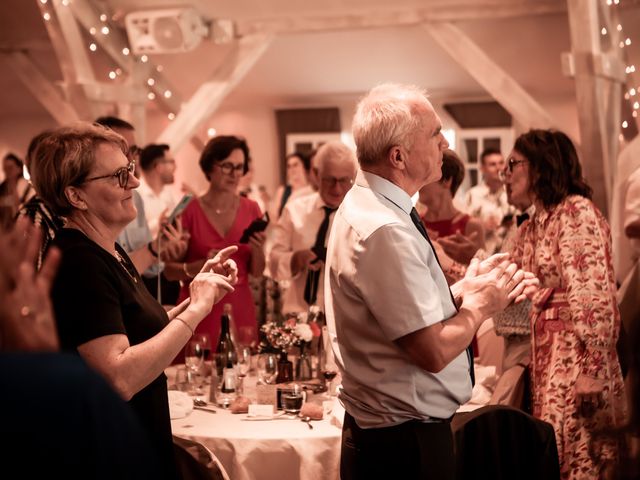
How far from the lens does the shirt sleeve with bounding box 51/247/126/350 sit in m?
1.76

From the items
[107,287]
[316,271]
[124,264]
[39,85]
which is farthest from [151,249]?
[39,85]

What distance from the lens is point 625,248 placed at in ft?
17.6

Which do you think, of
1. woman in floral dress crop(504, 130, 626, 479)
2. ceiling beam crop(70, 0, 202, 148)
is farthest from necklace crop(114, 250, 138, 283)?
ceiling beam crop(70, 0, 202, 148)

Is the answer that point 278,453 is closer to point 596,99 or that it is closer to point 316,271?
point 316,271

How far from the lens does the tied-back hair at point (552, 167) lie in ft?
9.79

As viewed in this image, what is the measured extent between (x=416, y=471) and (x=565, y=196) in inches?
57.6

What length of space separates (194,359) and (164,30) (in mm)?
4894

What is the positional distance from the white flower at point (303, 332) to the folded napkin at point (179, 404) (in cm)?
48

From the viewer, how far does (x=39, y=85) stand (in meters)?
8.98

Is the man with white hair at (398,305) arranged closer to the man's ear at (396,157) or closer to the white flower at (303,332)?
the man's ear at (396,157)

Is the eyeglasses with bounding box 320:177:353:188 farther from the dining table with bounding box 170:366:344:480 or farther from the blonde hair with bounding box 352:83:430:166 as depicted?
the blonde hair with bounding box 352:83:430:166

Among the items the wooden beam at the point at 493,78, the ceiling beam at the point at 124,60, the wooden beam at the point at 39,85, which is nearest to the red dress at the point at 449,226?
the wooden beam at the point at 493,78

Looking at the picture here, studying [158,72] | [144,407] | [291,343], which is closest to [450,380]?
[144,407]

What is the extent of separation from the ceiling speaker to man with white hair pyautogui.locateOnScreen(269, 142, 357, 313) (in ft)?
11.5
